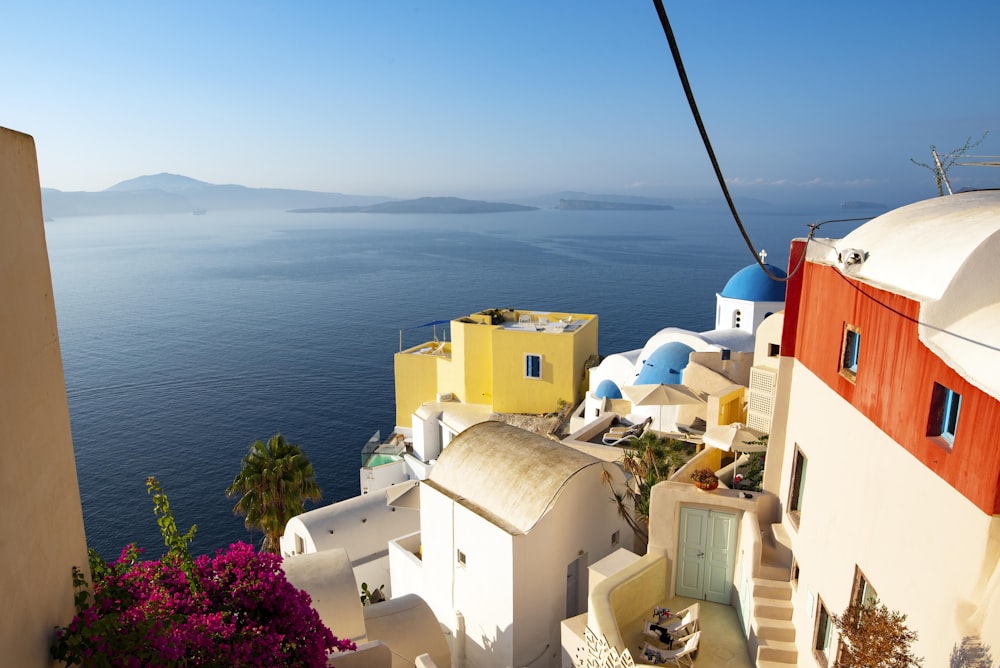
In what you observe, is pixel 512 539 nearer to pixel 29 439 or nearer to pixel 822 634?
pixel 822 634

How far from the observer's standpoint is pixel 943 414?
6.61 metres

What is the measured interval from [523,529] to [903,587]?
8421 millimetres

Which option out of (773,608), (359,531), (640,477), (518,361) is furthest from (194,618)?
(518,361)

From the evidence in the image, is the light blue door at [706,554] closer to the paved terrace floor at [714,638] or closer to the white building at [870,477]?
the white building at [870,477]

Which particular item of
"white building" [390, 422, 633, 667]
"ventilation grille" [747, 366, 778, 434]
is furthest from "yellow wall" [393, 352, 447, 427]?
"ventilation grille" [747, 366, 778, 434]

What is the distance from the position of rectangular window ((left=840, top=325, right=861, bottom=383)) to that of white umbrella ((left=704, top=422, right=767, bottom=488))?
22.7ft

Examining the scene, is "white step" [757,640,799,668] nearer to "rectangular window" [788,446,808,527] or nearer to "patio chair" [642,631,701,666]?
"patio chair" [642,631,701,666]

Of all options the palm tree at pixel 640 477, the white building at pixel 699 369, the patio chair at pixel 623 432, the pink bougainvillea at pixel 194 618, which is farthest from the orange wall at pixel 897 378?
the patio chair at pixel 623 432

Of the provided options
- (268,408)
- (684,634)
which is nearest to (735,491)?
(684,634)

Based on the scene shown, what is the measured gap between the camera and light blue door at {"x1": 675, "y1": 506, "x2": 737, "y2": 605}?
1245cm

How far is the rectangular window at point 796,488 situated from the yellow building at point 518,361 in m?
22.3

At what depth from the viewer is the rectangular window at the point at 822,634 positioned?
9211 mm

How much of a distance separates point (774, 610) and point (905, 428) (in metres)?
5.04

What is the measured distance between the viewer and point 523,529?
14250mm
